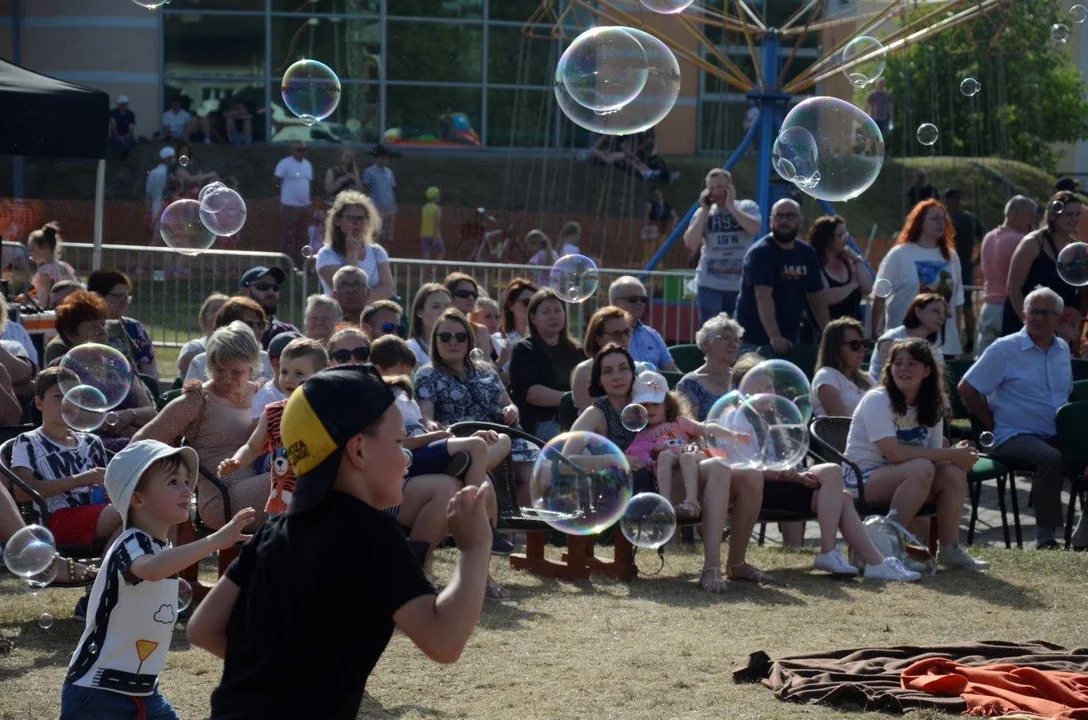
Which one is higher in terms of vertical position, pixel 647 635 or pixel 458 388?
pixel 458 388

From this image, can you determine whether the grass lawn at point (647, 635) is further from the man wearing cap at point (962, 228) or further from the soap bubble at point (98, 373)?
the man wearing cap at point (962, 228)

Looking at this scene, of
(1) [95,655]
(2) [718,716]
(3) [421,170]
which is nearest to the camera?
(1) [95,655]

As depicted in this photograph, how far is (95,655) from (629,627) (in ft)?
10.4

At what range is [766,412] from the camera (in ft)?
24.2

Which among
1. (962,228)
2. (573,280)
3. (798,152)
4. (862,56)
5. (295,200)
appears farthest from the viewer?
(295,200)

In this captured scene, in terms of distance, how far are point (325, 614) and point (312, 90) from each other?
7.57 meters

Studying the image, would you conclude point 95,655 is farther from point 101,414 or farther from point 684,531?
point 684,531

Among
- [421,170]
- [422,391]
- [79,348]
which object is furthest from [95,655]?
[421,170]

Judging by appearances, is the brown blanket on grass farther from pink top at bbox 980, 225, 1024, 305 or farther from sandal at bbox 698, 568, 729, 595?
pink top at bbox 980, 225, 1024, 305

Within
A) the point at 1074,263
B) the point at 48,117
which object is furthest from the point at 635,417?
the point at 48,117

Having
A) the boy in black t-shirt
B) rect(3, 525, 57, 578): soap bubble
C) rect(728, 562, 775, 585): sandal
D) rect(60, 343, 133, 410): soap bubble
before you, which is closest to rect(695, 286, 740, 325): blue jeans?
rect(728, 562, 775, 585): sandal

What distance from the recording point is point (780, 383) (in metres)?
7.79

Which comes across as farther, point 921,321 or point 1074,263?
point 1074,263

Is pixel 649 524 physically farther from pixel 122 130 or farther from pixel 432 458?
pixel 122 130
